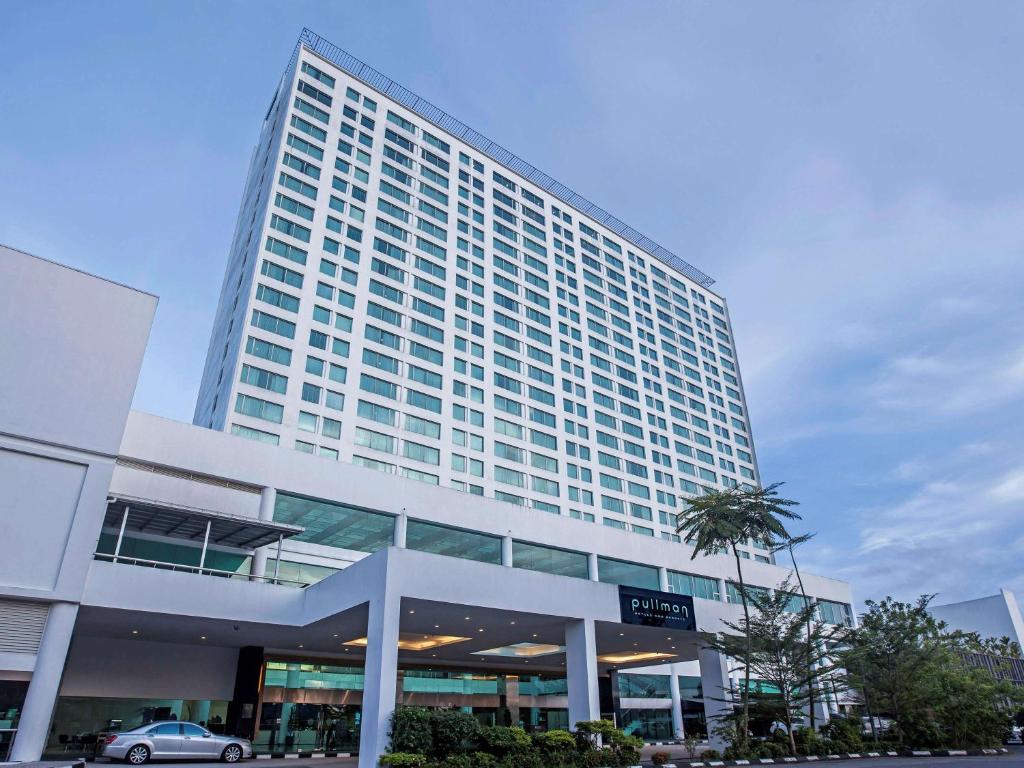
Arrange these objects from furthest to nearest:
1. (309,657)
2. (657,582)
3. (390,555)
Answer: (657,582), (309,657), (390,555)

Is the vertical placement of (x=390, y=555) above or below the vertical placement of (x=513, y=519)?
below

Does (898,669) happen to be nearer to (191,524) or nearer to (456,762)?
(456,762)

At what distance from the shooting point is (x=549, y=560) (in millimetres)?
40406

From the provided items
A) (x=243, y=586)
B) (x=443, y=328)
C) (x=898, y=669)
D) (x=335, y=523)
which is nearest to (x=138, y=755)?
(x=243, y=586)

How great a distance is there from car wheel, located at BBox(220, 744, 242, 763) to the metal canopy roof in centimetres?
766

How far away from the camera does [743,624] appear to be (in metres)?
29.8

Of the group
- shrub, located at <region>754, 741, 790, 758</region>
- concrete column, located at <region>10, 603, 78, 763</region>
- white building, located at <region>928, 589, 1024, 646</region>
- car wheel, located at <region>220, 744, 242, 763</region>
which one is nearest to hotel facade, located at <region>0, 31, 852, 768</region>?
concrete column, located at <region>10, 603, 78, 763</region>

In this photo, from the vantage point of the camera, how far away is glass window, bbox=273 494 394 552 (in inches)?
1262

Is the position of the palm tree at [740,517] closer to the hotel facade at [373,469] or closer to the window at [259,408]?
the hotel facade at [373,469]

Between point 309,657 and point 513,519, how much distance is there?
13.3m

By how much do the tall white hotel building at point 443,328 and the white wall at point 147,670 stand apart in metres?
12.8

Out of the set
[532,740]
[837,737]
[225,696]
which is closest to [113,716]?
[225,696]

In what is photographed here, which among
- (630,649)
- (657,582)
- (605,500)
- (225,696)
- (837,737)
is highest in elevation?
(605,500)

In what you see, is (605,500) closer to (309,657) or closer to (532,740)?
(309,657)
